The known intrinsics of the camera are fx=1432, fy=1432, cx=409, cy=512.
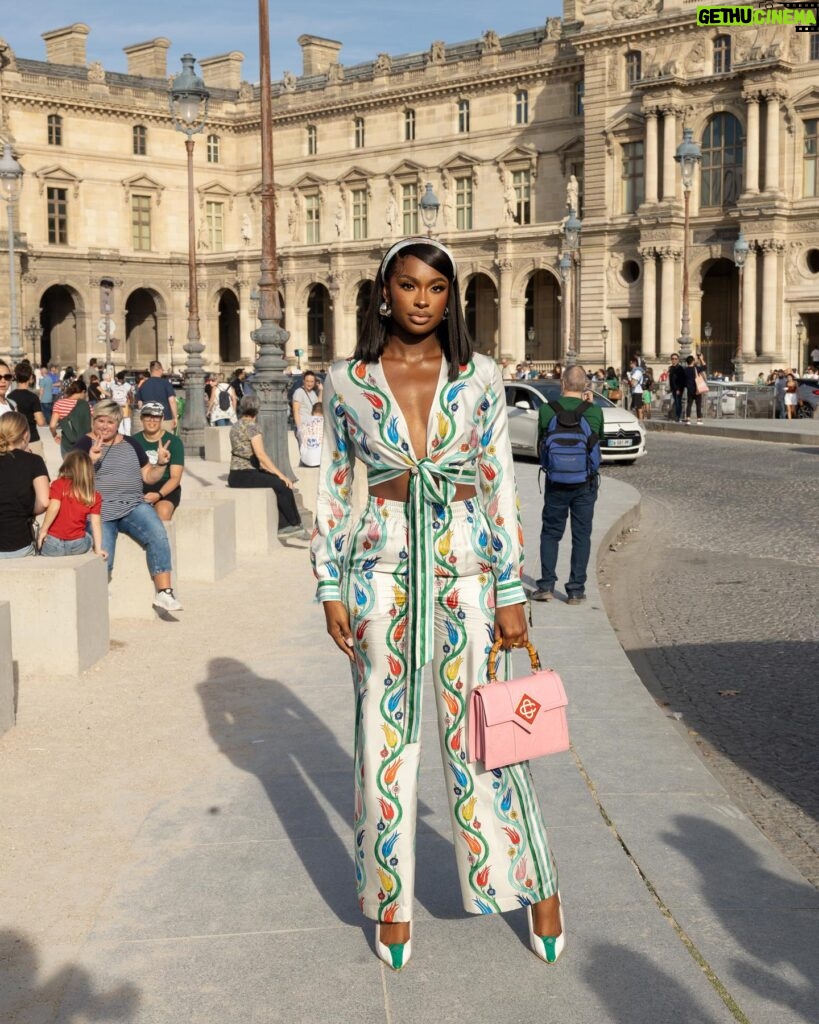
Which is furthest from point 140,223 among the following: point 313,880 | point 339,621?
point 339,621

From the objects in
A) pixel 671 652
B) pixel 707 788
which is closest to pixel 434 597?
pixel 707 788

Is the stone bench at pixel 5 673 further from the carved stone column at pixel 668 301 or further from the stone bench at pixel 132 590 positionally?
the carved stone column at pixel 668 301

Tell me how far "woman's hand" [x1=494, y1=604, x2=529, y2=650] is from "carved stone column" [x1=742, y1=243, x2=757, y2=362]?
49.3 meters

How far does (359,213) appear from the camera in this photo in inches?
2781

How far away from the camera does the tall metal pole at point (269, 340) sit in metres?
15.1

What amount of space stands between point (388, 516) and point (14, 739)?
331cm

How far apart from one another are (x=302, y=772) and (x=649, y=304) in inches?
1965

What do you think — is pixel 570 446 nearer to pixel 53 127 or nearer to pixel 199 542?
pixel 199 542

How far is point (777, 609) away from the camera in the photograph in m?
10.1

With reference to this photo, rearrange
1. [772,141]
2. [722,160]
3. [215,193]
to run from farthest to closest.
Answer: [215,193], [722,160], [772,141]

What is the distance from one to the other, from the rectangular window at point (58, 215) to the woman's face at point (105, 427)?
209 ft

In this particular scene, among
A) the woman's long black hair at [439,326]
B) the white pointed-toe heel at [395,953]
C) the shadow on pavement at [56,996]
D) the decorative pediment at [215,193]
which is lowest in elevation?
the shadow on pavement at [56,996]

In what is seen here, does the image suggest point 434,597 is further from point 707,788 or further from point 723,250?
point 723,250

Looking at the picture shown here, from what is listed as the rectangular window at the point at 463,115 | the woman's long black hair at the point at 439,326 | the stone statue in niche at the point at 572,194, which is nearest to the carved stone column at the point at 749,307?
the stone statue in niche at the point at 572,194
